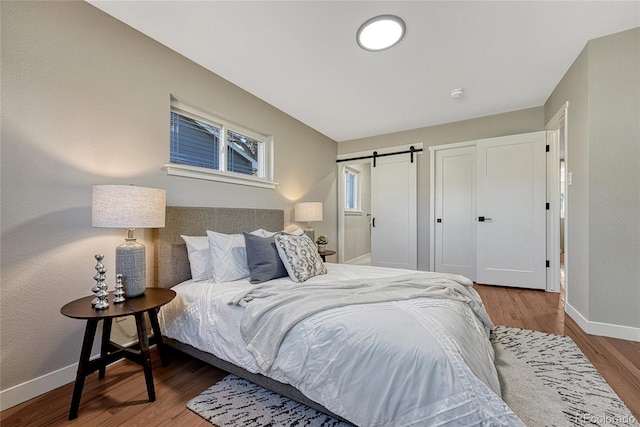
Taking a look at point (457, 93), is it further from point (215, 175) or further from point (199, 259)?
point (199, 259)

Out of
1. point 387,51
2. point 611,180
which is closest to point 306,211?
point 387,51

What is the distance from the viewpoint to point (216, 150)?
9.30ft

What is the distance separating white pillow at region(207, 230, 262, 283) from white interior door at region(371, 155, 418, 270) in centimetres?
305

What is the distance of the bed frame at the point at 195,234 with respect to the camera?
1485 millimetres

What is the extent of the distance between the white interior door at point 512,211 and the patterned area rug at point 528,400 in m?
1.97

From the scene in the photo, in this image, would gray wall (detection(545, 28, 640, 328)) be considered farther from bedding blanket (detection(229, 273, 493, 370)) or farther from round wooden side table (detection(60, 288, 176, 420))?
round wooden side table (detection(60, 288, 176, 420))

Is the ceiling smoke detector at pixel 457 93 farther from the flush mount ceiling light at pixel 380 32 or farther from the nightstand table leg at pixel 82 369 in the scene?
the nightstand table leg at pixel 82 369

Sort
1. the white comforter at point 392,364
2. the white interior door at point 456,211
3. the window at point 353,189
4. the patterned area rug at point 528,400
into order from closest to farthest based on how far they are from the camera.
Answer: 1. the white comforter at point 392,364
2. the patterned area rug at point 528,400
3. the white interior door at point 456,211
4. the window at point 353,189

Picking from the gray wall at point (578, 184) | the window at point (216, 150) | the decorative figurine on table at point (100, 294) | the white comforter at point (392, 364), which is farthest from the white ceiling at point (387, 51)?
the white comforter at point (392, 364)

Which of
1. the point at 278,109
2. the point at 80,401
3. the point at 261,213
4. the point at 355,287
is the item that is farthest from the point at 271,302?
the point at 278,109

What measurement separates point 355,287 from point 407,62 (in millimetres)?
2139

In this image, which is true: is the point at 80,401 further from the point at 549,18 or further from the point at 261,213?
the point at 549,18

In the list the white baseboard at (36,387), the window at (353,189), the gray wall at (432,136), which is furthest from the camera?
the window at (353,189)

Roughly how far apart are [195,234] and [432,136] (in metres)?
3.77
